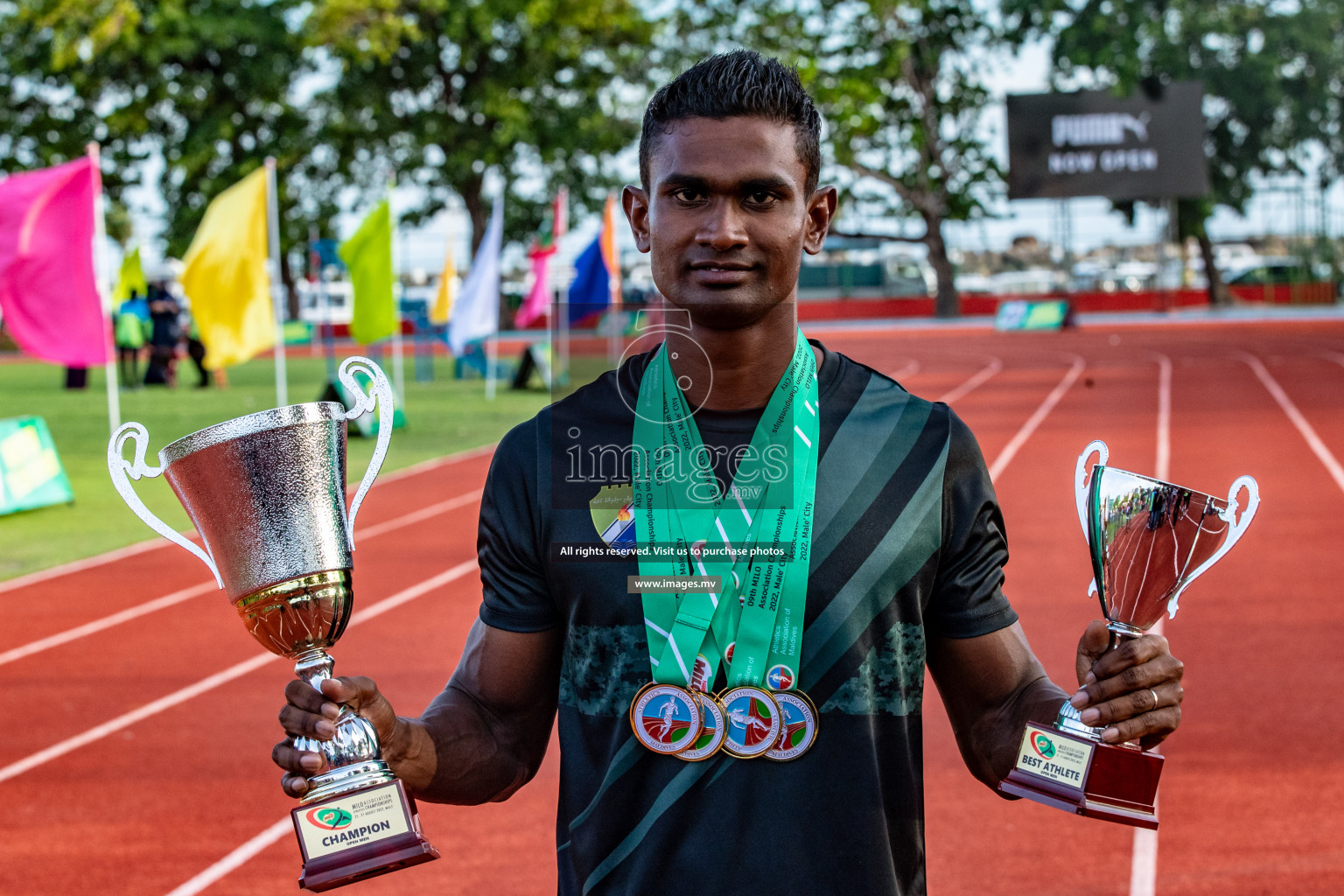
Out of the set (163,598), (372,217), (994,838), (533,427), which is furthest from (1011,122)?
(533,427)

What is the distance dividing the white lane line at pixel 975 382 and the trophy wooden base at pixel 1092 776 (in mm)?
15676

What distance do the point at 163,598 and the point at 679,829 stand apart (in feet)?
23.5

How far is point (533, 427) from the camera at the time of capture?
1.80m

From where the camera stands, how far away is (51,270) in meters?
10.8

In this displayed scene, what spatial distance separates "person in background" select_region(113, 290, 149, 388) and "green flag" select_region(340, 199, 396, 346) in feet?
28.3

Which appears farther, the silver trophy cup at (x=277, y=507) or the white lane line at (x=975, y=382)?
the white lane line at (x=975, y=382)

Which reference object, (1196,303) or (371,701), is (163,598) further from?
(1196,303)

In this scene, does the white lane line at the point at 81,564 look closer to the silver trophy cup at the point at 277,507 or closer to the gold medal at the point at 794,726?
the silver trophy cup at the point at 277,507

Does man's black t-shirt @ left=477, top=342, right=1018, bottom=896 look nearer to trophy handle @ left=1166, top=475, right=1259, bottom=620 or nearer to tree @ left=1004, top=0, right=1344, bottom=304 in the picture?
trophy handle @ left=1166, top=475, right=1259, bottom=620

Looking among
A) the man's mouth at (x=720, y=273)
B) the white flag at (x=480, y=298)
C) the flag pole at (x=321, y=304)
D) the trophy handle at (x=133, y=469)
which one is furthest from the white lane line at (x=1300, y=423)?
the flag pole at (x=321, y=304)

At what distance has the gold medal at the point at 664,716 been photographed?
1684 mm

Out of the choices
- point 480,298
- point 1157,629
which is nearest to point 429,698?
point 1157,629

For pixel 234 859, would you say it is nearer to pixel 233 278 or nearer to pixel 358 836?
pixel 358 836

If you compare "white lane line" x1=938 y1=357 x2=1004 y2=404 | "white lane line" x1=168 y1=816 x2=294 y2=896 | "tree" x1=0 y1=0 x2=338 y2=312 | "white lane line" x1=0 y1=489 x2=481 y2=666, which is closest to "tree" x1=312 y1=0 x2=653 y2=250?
"tree" x1=0 y1=0 x2=338 y2=312
